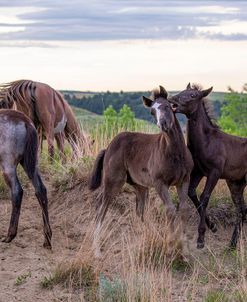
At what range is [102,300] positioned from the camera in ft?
24.5

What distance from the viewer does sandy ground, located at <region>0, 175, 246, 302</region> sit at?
7992 millimetres

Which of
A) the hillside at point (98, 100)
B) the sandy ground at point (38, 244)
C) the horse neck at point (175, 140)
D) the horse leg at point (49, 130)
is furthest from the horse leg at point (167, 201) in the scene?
the hillside at point (98, 100)

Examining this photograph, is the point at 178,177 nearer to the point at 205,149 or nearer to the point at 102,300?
the point at 205,149

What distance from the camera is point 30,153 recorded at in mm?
9508

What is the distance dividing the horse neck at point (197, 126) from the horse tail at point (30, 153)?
77.6 inches

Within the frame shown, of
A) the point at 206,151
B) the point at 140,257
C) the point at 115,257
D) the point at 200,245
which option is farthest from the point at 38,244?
the point at 206,151

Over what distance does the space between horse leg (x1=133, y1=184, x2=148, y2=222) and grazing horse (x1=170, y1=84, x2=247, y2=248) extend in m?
0.60

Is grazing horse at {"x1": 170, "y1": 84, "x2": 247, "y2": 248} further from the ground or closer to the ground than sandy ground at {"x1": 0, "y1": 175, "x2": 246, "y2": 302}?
further from the ground

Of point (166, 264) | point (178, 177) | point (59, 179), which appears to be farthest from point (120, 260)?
point (59, 179)

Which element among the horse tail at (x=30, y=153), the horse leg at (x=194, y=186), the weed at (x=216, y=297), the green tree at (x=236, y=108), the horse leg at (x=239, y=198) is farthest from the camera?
the green tree at (x=236, y=108)

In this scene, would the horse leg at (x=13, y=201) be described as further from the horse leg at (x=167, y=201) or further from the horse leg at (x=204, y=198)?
the horse leg at (x=204, y=198)

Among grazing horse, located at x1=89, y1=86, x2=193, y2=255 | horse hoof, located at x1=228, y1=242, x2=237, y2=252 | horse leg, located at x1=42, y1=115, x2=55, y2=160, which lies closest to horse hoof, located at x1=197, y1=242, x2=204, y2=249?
horse hoof, located at x1=228, y1=242, x2=237, y2=252

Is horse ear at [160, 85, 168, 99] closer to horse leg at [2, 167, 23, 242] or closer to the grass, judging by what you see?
the grass

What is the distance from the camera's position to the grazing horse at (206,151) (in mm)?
9555
